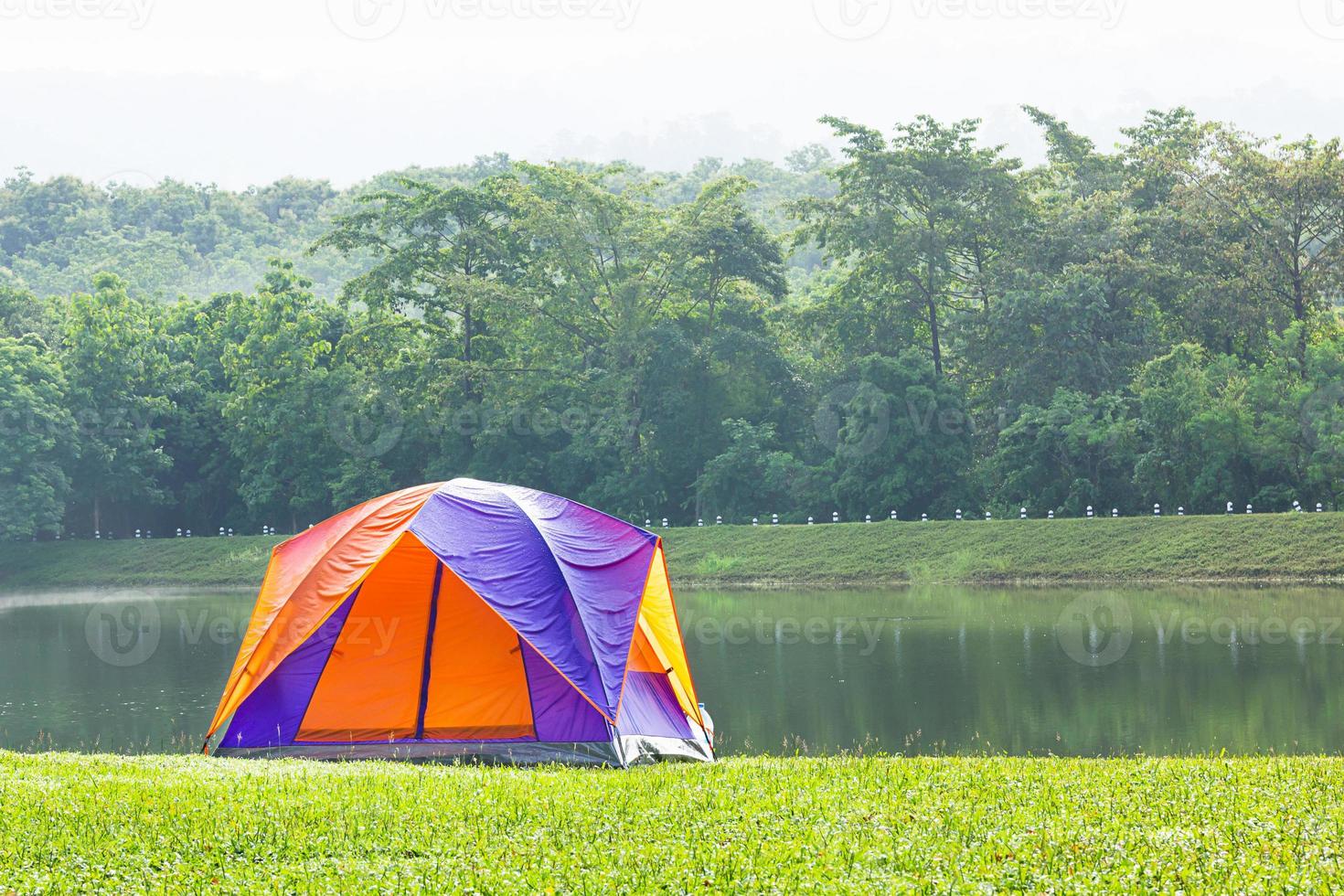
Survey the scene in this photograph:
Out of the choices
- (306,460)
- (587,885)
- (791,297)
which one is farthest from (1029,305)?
(587,885)

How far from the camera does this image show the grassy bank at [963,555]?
31.2 metres

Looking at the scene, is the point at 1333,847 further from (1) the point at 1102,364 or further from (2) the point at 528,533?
(1) the point at 1102,364

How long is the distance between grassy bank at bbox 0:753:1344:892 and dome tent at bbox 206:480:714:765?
2360mm

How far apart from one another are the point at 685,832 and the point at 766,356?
131ft

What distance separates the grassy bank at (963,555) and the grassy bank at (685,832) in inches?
940

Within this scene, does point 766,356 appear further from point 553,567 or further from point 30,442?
point 553,567

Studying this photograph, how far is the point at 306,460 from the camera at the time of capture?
50375mm

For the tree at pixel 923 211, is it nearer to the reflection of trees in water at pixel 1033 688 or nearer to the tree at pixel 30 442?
the reflection of trees in water at pixel 1033 688

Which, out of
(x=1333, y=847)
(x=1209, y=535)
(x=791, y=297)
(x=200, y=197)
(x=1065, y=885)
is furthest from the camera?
(x=200, y=197)

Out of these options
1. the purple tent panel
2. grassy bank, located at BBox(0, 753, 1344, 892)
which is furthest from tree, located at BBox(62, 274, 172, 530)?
grassy bank, located at BBox(0, 753, 1344, 892)

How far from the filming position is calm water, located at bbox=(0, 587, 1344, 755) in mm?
13508

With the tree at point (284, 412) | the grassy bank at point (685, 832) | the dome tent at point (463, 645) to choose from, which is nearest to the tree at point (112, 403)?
the tree at point (284, 412)

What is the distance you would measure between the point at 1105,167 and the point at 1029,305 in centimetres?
921

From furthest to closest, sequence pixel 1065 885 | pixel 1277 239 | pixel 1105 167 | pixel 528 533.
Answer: pixel 1105 167, pixel 1277 239, pixel 528 533, pixel 1065 885
